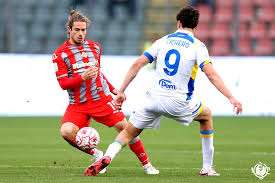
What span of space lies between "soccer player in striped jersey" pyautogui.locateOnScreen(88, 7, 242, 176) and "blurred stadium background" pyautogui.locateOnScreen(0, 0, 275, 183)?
64 centimetres

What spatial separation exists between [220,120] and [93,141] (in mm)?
11264

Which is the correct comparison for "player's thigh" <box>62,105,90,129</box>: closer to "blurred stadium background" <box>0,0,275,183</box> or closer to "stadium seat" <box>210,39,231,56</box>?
"blurred stadium background" <box>0,0,275,183</box>

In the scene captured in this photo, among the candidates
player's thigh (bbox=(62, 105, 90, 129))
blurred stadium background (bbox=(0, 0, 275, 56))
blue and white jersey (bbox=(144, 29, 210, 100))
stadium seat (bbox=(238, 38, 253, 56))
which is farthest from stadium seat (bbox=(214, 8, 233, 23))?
blue and white jersey (bbox=(144, 29, 210, 100))

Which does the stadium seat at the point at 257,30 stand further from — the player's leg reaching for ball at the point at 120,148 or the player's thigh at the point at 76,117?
the player's leg reaching for ball at the point at 120,148

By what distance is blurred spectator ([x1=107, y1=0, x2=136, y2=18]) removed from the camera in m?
27.6

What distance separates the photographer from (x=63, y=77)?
10.9 m

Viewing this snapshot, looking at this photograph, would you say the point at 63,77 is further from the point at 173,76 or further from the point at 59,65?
the point at 173,76

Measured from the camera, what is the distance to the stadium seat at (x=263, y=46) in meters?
26.9

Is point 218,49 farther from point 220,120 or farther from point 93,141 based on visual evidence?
point 93,141

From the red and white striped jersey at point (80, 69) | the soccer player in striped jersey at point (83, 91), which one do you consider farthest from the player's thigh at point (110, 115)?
the red and white striped jersey at point (80, 69)

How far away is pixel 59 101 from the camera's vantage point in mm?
22156

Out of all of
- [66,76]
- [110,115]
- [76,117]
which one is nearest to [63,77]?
[66,76]

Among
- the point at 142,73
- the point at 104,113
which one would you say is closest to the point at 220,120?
the point at 142,73

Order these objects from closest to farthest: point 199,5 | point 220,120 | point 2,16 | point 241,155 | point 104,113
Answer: point 104,113
point 241,155
point 220,120
point 2,16
point 199,5
